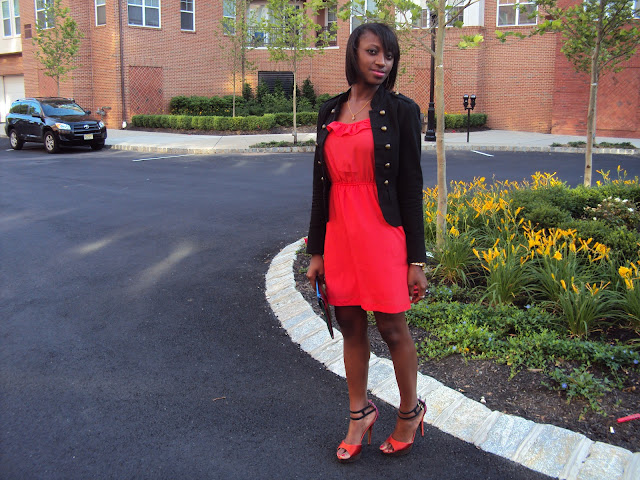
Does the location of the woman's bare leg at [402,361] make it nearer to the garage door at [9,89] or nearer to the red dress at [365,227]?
the red dress at [365,227]

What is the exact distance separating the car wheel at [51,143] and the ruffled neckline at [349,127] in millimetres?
18579

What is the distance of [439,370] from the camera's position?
13.0ft

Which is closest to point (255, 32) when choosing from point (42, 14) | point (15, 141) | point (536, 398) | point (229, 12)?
point (229, 12)

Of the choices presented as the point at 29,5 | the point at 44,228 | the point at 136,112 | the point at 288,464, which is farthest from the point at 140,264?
the point at 29,5

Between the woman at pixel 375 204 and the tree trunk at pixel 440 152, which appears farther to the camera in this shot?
the tree trunk at pixel 440 152

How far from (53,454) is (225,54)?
99.0 ft

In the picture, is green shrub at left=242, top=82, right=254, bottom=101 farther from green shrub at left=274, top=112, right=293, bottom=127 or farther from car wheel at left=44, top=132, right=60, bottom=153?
car wheel at left=44, top=132, right=60, bottom=153

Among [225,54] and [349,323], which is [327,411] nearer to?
[349,323]

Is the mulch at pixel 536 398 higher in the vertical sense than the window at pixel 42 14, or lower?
lower

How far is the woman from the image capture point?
2.92 m

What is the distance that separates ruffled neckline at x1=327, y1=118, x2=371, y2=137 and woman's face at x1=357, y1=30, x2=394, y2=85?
202mm

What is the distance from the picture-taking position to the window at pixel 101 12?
28.5 meters

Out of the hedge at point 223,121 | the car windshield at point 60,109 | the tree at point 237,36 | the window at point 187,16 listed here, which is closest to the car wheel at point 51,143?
the car windshield at point 60,109

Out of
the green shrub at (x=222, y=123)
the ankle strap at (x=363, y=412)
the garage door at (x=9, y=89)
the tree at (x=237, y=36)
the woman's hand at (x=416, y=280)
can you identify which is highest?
the tree at (x=237, y=36)
